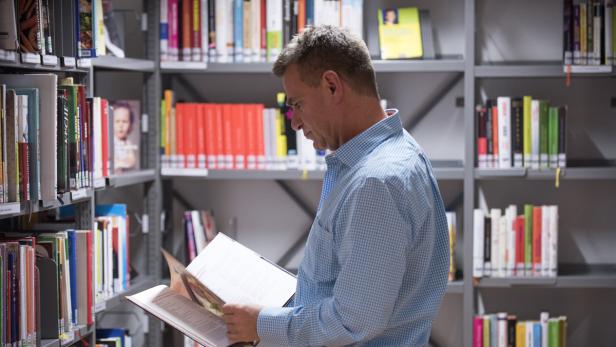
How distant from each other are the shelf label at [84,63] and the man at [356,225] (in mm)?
1347

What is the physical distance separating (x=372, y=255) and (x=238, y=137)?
2.54 meters

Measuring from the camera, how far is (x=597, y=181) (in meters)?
4.45

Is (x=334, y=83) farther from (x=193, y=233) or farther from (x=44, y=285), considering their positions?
(x=193, y=233)

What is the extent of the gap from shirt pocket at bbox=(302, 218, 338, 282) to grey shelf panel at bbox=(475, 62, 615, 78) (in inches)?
94.6

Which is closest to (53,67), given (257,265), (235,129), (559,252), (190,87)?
(257,265)

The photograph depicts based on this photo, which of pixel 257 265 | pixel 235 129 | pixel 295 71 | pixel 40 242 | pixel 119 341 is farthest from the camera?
pixel 235 129

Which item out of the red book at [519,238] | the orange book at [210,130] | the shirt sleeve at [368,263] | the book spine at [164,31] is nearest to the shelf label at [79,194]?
the orange book at [210,130]

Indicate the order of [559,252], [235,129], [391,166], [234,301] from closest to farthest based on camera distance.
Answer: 1. [391,166]
2. [234,301]
3. [235,129]
4. [559,252]

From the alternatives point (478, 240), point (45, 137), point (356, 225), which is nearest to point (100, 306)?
point (45, 137)

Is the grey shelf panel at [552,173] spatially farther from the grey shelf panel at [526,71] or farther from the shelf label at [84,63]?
the shelf label at [84,63]

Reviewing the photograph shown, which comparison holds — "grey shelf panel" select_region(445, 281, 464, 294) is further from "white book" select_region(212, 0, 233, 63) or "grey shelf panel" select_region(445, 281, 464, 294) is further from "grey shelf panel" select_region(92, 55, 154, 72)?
"grey shelf panel" select_region(92, 55, 154, 72)

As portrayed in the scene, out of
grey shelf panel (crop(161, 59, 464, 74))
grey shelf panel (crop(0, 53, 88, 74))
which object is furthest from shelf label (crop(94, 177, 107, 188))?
grey shelf panel (crop(161, 59, 464, 74))

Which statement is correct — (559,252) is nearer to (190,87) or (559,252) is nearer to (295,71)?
(190,87)

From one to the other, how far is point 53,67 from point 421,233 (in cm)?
162
